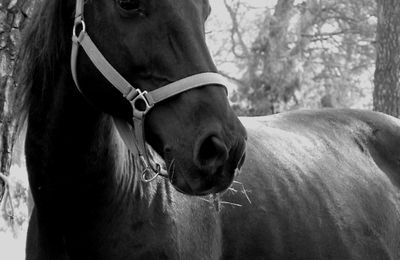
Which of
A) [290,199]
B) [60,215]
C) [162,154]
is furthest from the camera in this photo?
[290,199]

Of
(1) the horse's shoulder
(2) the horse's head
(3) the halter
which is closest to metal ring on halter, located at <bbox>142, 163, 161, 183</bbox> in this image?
(3) the halter

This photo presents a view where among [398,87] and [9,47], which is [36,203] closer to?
[9,47]

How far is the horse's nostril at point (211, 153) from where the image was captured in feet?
7.92

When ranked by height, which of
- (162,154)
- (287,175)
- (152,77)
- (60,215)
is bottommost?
(287,175)

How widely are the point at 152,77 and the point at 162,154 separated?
0.94ft

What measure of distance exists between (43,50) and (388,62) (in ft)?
19.6

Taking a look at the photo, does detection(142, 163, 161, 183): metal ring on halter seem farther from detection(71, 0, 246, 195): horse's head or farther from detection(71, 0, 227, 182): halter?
detection(71, 0, 246, 195): horse's head

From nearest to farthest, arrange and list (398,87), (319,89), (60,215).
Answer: (60,215), (398,87), (319,89)

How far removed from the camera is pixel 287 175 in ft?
13.0

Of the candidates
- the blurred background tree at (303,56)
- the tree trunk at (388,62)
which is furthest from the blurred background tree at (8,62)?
the blurred background tree at (303,56)

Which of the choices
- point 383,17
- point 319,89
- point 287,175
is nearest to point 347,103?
point 319,89

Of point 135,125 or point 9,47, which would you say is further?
point 9,47

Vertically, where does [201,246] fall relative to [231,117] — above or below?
below

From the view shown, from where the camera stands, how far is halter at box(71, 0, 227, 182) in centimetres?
254
